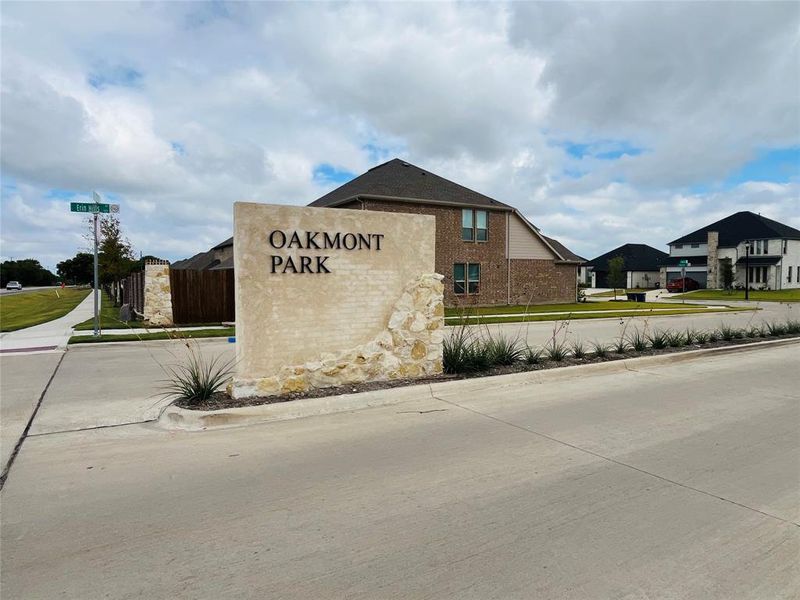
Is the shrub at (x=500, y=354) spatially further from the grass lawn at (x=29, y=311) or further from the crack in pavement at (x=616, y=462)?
the grass lawn at (x=29, y=311)

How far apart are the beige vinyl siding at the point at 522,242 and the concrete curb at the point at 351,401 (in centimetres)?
2350

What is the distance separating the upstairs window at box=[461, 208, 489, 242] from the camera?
3084 cm

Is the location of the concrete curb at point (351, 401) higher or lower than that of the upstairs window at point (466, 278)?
lower

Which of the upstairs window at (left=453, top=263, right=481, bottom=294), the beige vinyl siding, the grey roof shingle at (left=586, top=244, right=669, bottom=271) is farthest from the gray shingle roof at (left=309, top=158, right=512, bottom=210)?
the grey roof shingle at (left=586, top=244, right=669, bottom=271)

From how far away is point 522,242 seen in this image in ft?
111

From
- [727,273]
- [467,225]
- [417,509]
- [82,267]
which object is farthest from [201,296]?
[82,267]

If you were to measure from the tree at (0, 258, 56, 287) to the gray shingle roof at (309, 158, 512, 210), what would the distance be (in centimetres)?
11673

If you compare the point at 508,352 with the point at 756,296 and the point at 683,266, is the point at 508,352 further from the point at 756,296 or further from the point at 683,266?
the point at 683,266

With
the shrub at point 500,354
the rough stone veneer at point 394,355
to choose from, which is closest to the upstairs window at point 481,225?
the shrub at point 500,354

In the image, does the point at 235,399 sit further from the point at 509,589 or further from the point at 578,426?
the point at 509,589

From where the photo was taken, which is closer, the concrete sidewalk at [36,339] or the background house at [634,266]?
the concrete sidewalk at [36,339]

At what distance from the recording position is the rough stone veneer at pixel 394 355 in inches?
293

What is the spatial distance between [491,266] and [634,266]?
5169 centimetres

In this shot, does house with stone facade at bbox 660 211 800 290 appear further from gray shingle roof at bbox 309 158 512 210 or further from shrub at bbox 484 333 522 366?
shrub at bbox 484 333 522 366
